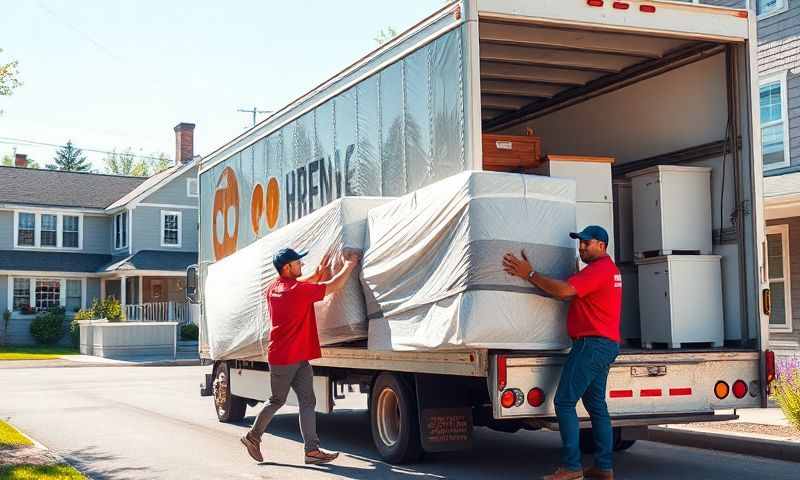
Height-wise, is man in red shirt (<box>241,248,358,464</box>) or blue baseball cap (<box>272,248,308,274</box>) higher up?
blue baseball cap (<box>272,248,308,274</box>)

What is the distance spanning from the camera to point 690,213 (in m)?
9.33

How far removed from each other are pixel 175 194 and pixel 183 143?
4.97 m

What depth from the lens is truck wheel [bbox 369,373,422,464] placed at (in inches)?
Result: 357

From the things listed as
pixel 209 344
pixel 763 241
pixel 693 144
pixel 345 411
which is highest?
pixel 693 144

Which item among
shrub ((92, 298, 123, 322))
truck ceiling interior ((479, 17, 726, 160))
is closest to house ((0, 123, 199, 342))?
shrub ((92, 298, 123, 322))

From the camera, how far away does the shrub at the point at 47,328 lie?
137ft

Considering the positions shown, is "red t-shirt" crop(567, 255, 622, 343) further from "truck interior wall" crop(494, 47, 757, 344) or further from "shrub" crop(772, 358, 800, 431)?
"shrub" crop(772, 358, 800, 431)

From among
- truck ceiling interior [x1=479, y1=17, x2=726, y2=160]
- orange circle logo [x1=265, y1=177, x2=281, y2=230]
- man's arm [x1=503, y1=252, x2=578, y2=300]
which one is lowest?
man's arm [x1=503, y1=252, x2=578, y2=300]

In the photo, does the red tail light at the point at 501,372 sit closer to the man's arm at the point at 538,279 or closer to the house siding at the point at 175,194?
the man's arm at the point at 538,279

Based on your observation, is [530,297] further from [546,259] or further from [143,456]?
[143,456]

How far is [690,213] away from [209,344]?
23.4 feet

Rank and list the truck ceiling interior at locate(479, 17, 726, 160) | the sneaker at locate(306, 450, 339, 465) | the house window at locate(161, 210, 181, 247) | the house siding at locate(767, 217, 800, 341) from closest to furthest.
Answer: the sneaker at locate(306, 450, 339, 465) < the truck ceiling interior at locate(479, 17, 726, 160) < the house siding at locate(767, 217, 800, 341) < the house window at locate(161, 210, 181, 247)

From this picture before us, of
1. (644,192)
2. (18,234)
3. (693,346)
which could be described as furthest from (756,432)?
(18,234)

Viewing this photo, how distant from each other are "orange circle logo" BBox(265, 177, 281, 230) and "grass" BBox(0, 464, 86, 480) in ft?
14.8
